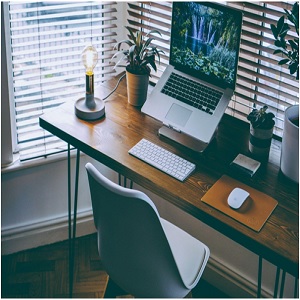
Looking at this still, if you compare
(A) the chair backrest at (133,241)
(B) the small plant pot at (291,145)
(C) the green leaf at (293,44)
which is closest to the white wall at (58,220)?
(B) the small plant pot at (291,145)

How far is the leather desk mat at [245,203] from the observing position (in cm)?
→ 190

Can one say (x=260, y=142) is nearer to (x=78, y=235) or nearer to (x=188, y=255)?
(x=188, y=255)

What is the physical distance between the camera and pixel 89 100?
242cm

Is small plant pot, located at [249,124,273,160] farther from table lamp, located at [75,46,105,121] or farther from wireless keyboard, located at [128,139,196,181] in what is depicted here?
table lamp, located at [75,46,105,121]

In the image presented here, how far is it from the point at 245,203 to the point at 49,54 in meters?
1.21

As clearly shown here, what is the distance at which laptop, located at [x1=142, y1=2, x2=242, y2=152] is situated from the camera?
7.00ft

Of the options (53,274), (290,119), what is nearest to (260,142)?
(290,119)

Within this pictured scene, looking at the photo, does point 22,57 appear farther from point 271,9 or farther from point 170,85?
point 271,9

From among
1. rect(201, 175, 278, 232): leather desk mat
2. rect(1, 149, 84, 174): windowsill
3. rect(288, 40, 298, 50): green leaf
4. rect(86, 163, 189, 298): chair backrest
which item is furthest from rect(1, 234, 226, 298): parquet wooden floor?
rect(288, 40, 298, 50): green leaf

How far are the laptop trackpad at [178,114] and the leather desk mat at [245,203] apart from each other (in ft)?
1.05

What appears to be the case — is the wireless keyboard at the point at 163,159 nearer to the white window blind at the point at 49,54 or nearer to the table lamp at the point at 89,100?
the table lamp at the point at 89,100

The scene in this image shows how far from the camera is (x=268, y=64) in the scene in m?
2.37

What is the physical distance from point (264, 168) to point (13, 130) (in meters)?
1.20

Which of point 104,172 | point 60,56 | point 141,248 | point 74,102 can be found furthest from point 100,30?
point 141,248
